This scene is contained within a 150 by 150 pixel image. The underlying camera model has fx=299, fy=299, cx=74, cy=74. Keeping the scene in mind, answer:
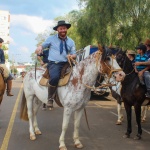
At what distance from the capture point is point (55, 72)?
682 centimetres

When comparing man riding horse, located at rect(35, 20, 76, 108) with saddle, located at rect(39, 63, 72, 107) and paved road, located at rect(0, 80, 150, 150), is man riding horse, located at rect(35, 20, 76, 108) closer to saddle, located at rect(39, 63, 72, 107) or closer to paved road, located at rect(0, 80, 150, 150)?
saddle, located at rect(39, 63, 72, 107)

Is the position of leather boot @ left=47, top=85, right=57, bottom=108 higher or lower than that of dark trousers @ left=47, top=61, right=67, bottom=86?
lower

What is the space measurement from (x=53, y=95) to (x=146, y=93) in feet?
8.84

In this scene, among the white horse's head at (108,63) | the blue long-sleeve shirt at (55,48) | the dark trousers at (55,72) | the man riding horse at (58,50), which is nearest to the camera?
the white horse's head at (108,63)

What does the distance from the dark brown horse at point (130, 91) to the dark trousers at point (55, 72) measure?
197 centimetres

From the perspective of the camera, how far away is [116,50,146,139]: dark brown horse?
8.09m

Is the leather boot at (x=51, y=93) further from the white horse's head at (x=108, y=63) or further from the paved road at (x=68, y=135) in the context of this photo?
the white horse's head at (x=108, y=63)

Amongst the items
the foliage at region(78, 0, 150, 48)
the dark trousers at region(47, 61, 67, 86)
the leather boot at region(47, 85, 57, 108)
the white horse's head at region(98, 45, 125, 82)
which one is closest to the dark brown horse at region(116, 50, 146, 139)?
the white horse's head at region(98, 45, 125, 82)

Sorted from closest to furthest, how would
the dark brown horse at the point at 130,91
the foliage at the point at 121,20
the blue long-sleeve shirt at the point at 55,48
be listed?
the blue long-sleeve shirt at the point at 55,48 → the dark brown horse at the point at 130,91 → the foliage at the point at 121,20

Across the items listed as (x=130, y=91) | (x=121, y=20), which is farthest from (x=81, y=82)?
(x=121, y=20)

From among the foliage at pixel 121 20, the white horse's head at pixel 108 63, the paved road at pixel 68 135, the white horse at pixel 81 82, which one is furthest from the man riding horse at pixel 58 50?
the foliage at pixel 121 20

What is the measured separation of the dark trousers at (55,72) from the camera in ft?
22.2

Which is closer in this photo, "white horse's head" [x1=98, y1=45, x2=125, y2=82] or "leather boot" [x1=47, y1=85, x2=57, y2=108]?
"white horse's head" [x1=98, y1=45, x2=125, y2=82]

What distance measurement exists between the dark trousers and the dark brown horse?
1965 millimetres
